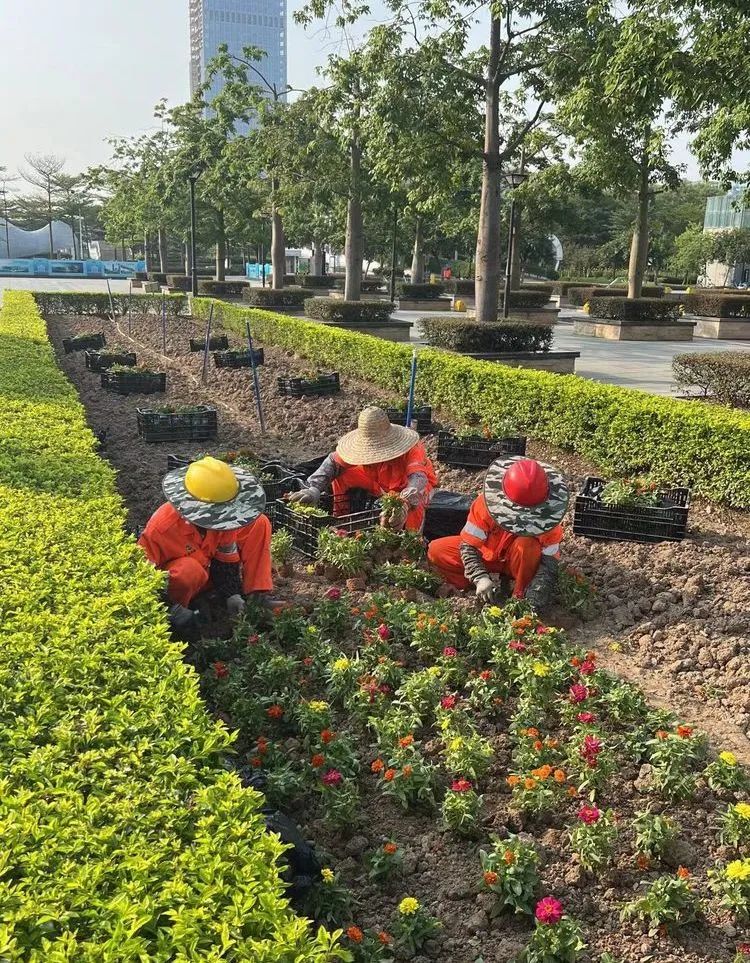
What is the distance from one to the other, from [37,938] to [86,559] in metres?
2.06

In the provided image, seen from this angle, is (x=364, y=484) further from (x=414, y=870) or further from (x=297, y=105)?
(x=297, y=105)

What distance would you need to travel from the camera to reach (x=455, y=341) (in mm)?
13750

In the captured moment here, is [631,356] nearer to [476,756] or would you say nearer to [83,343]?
[83,343]

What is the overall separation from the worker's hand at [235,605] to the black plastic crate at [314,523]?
2.76 ft

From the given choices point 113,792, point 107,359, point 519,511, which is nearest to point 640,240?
point 107,359

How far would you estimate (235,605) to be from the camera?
14.6 feet

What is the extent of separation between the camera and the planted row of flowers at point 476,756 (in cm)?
264

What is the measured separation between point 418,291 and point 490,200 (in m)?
17.6

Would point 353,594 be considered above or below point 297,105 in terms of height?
below

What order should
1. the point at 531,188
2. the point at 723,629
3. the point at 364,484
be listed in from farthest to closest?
the point at 531,188
the point at 364,484
the point at 723,629

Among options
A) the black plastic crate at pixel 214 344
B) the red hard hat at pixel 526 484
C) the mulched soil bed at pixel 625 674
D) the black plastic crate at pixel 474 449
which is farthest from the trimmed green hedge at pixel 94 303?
the red hard hat at pixel 526 484

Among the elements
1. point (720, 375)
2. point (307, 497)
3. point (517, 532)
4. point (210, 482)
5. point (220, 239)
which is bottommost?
point (307, 497)

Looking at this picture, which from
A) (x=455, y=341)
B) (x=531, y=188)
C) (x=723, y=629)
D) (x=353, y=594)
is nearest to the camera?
(x=723, y=629)

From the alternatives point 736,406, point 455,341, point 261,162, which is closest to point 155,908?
point 736,406
